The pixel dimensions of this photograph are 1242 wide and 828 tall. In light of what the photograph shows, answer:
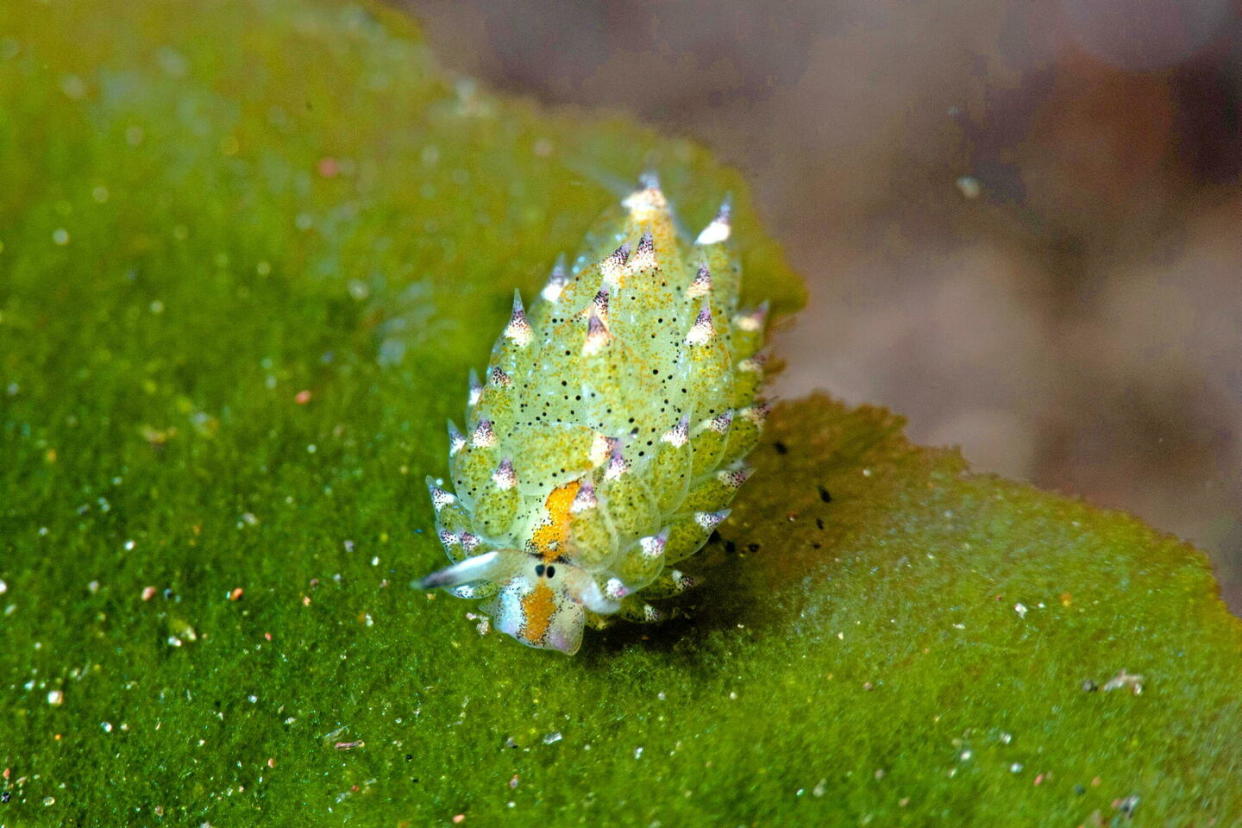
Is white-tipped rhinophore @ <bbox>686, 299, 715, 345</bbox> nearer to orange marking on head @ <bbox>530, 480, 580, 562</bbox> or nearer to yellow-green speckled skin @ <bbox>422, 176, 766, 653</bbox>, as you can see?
yellow-green speckled skin @ <bbox>422, 176, 766, 653</bbox>

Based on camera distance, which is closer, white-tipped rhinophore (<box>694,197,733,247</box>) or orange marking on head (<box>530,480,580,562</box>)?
orange marking on head (<box>530,480,580,562</box>)

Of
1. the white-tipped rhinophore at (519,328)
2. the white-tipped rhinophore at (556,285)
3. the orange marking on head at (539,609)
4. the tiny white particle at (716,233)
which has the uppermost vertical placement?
the tiny white particle at (716,233)

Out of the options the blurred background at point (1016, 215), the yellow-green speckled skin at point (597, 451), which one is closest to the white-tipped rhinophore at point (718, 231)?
the yellow-green speckled skin at point (597, 451)

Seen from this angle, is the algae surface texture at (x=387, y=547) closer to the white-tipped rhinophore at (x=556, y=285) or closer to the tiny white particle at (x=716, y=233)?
the tiny white particle at (x=716, y=233)

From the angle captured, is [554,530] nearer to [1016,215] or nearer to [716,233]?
[716,233]

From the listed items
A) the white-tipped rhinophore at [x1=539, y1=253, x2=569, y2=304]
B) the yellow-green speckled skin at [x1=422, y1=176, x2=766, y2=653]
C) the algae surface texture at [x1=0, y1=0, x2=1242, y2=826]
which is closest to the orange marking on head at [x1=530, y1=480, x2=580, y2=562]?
the yellow-green speckled skin at [x1=422, y1=176, x2=766, y2=653]

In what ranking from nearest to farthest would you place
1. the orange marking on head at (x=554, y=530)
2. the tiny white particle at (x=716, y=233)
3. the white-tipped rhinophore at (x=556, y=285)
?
the orange marking on head at (x=554, y=530)
the white-tipped rhinophore at (x=556, y=285)
the tiny white particle at (x=716, y=233)

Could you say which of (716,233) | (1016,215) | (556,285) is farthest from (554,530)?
(1016,215)
